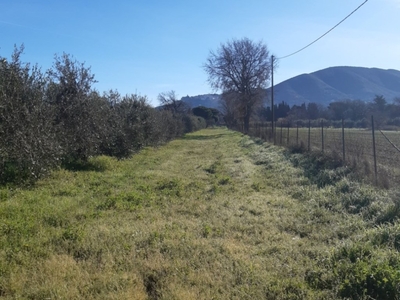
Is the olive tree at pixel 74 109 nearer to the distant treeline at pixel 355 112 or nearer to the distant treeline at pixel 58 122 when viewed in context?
the distant treeline at pixel 58 122

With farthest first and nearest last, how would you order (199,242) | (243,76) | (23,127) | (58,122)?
(243,76), (58,122), (23,127), (199,242)

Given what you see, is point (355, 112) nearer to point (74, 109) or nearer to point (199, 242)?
point (74, 109)

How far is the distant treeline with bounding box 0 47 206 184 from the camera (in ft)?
30.3

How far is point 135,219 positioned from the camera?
23.9ft

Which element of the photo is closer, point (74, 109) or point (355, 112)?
point (74, 109)

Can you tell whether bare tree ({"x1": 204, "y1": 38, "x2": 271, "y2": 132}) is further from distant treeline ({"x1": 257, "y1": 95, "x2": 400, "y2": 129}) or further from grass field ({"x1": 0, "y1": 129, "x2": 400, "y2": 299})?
grass field ({"x1": 0, "y1": 129, "x2": 400, "y2": 299})

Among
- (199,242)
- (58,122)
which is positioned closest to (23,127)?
(58,122)

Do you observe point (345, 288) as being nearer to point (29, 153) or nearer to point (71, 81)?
point (29, 153)

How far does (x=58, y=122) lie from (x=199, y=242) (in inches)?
385

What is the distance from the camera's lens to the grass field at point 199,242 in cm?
418

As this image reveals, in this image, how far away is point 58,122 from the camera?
44.0ft

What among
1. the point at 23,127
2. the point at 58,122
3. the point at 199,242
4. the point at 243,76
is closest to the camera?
the point at 199,242

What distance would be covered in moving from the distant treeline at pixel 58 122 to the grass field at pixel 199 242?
1022 millimetres

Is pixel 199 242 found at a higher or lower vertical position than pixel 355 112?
lower
